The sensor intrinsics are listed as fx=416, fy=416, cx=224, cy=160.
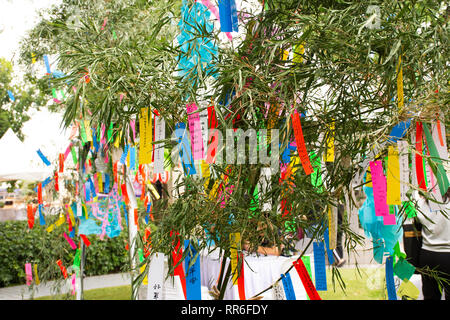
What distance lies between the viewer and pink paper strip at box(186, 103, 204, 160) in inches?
50.1

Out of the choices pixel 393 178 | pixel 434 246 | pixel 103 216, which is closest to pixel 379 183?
pixel 393 178

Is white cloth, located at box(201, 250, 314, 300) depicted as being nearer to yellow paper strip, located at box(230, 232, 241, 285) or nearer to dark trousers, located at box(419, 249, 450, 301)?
dark trousers, located at box(419, 249, 450, 301)

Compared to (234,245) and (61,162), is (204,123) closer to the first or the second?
(234,245)

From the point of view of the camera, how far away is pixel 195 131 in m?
1.28

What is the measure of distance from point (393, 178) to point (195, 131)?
62 centimetres

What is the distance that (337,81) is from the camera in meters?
1.25

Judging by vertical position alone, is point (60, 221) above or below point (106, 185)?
below

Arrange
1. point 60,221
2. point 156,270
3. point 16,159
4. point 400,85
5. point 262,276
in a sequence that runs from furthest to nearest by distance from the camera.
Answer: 1. point 16,159
2. point 60,221
3. point 262,276
4. point 156,270
5. point 400,85

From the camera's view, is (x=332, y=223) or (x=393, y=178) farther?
(x=332, y=223)

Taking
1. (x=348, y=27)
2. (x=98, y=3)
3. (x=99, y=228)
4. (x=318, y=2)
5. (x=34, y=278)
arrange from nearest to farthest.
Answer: (x=348, y=27) → (x=318, y=2) → (x=98, y=3) → (x=99, y=228) → (x=34, y=278)

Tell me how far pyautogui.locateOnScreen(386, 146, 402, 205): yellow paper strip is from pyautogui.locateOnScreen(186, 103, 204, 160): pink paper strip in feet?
1.86
